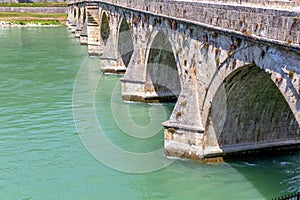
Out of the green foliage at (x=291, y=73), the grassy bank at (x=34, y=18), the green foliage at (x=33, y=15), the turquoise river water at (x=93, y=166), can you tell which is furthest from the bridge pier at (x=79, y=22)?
the green foliage at (x=291, y=73)

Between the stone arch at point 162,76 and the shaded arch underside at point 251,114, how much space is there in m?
6.41

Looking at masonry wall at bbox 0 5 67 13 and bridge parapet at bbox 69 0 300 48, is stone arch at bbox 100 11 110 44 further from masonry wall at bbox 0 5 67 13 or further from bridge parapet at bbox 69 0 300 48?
masonry wall at bbox 0 5 67 13

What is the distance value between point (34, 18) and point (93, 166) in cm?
4670

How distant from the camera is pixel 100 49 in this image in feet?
105

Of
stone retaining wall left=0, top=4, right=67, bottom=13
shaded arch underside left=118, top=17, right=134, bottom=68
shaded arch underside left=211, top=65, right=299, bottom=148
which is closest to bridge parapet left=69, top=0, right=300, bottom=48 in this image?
shaded arch underside left=211, top=65, right=299, bottom=148

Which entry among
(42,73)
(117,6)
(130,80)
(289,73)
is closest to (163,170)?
(289,73)

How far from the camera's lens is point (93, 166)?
12797 mm

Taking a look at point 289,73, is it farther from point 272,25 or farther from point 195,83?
point 195,83

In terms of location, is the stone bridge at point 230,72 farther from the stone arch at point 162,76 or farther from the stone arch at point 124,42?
the stone arch at point 124,42

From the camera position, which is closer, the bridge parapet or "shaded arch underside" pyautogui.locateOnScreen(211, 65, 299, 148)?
the bridge parapet

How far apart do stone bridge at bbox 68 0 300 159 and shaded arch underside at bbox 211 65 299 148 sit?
0.02 meters

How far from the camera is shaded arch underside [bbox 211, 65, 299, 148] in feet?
37.4

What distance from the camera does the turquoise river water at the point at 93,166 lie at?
11305 mm

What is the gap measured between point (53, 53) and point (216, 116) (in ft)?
71.9
